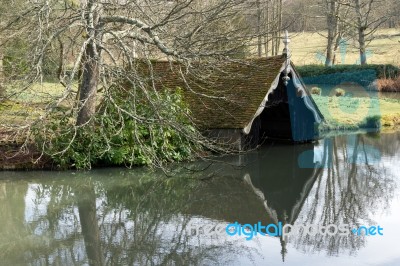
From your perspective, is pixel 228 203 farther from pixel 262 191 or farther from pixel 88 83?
pixel 88 83

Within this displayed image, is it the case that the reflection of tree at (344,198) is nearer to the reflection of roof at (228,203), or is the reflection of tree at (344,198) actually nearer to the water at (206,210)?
the water at (206,210)

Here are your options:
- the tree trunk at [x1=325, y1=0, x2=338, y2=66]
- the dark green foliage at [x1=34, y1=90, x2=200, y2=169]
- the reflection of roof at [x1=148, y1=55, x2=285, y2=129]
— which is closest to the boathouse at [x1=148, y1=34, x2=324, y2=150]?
the reflection of roof at [x1=148, y1=55, x2=285, y2=129]

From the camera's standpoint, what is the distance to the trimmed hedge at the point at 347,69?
3210 centimetres

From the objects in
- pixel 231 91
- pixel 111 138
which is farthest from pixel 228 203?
pixel 231 91

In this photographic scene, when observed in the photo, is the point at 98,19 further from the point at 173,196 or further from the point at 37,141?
the point at 173,196

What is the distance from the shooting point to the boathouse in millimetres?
15305

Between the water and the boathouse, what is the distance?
89 cm

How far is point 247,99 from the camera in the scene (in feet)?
51.4

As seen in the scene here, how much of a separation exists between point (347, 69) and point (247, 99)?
20.0 metres

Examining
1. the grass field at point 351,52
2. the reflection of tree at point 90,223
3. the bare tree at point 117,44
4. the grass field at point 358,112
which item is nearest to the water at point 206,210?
the reflection of tree at point 90,223

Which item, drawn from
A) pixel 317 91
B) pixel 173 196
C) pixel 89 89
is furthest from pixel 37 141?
pixel 317 91

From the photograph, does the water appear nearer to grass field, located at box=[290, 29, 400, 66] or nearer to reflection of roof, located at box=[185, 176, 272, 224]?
reflection of roof, located at box=[185, 176, 272, 224]

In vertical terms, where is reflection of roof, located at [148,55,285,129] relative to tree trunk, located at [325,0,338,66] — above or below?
below

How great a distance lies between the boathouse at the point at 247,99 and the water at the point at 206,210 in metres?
0.89
